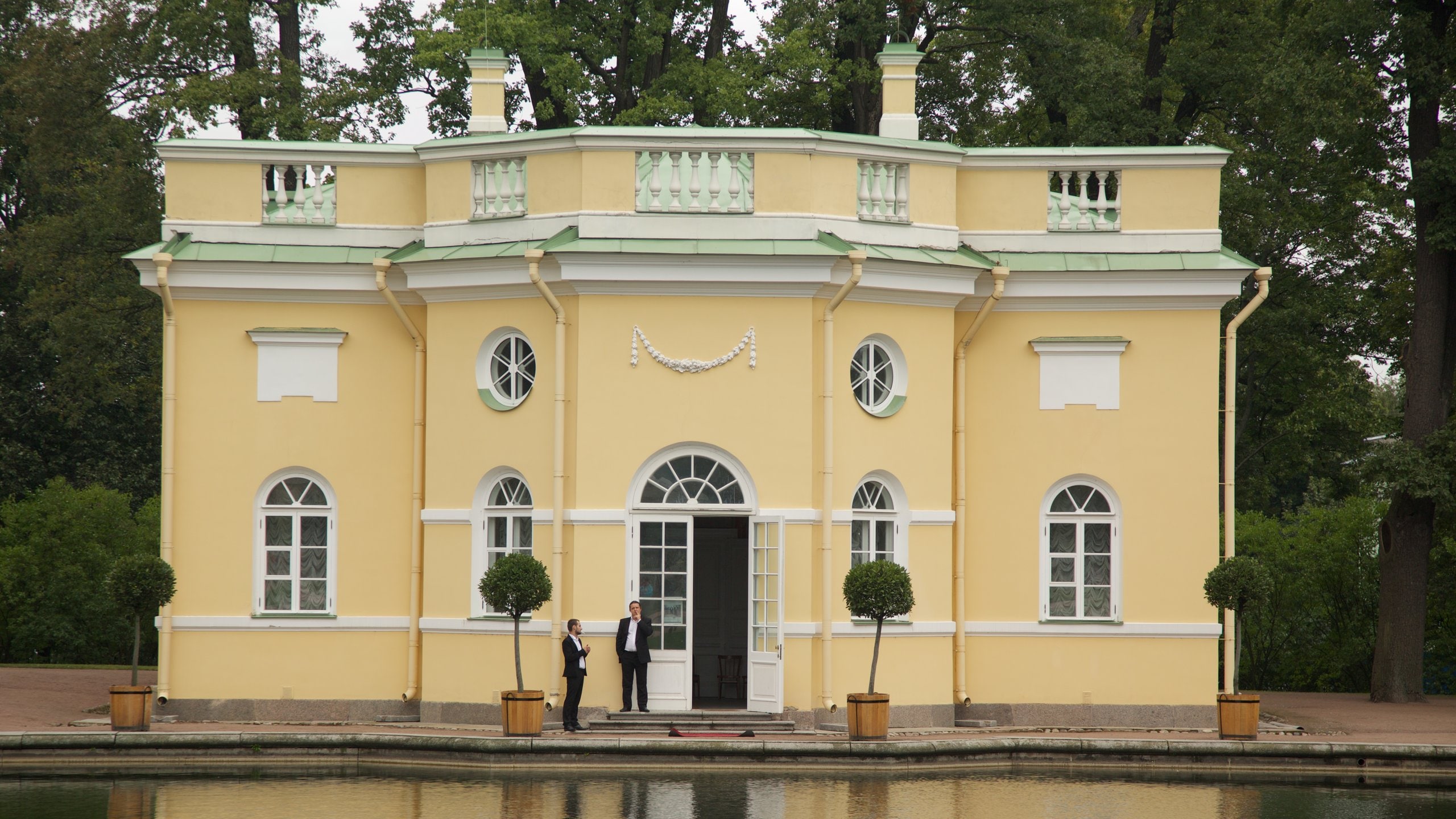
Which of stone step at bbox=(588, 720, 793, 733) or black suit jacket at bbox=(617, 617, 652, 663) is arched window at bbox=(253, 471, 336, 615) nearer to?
black suit jacket at bbox=(617, 617, 652, 663)

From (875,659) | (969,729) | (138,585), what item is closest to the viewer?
(875,659)

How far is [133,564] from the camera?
713 inches

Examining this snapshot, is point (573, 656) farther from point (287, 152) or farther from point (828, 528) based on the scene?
point (287, 152)

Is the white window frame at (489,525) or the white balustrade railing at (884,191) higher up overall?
the white balustrade railing at (884,191)

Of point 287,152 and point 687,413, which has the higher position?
point 287,152

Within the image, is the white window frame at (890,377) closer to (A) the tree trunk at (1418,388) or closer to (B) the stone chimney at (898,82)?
(B) the stone chimney at (898,82)

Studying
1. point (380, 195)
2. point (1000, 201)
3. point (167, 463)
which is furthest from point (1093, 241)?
point (167, 463)

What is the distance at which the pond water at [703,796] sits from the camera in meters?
13.6

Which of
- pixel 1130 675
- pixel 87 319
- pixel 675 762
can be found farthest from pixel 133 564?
pixel 87 319

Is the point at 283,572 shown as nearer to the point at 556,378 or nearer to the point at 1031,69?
the point at 556,378

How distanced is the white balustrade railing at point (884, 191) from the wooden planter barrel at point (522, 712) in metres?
6.35

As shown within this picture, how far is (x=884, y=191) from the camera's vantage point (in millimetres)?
19188

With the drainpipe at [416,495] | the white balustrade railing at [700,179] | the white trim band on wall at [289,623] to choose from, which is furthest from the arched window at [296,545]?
the white balustrade railing at [700,179]

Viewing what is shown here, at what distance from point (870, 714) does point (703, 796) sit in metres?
3.04
